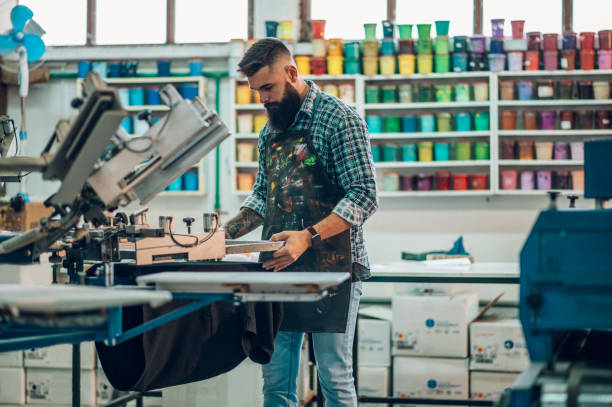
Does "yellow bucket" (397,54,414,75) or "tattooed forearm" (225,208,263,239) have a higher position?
"yellow bucket" (397,54,414,75)

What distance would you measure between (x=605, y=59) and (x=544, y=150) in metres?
0.77

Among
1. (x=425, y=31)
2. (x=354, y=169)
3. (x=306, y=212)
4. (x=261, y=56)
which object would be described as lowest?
(x=306, y=212)

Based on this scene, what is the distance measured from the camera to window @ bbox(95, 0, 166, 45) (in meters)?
5.95

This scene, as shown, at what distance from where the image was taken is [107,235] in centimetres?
189

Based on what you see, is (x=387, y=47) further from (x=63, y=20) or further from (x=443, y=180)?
(x=63, y=20)

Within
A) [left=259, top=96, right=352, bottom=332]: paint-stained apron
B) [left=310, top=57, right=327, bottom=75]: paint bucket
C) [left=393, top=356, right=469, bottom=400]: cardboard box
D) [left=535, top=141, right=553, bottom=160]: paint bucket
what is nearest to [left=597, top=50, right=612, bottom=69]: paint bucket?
[left=535, top=141, right=553, bottom=160]: paint bucket

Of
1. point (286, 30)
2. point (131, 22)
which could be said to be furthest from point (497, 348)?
point (131, 22)

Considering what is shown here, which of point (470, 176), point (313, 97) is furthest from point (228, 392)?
point (470, 176)

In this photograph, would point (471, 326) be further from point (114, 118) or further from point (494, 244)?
point (114, 118)

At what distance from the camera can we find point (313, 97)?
87.7 inches

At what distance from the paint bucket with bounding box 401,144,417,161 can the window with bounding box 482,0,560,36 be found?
1119 millimetres

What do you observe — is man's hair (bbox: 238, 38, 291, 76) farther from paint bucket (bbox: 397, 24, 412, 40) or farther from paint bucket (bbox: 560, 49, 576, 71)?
paint bucket (bbox: 560, 49, 576, 71)

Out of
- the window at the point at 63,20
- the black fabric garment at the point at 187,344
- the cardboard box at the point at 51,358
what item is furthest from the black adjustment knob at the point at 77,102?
the window at the point at 63,20

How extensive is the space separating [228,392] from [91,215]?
1.76 meters
